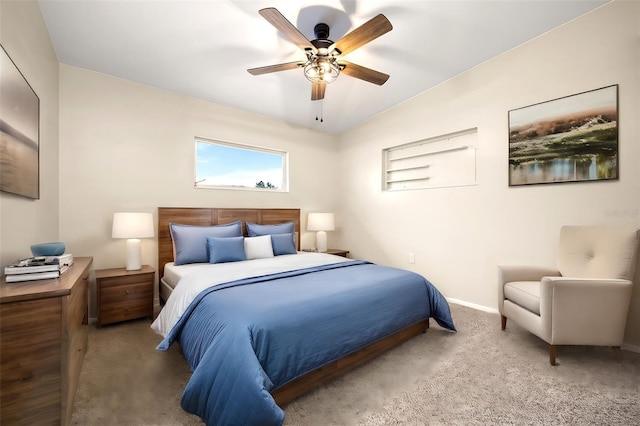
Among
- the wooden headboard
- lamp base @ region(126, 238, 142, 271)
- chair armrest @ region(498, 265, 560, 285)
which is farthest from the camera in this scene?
the wooden headboard

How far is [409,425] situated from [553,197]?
Answer: 2.57 meters

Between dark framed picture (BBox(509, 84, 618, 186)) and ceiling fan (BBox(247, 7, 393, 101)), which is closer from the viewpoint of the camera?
ceiling fan (BBox(247, 7, 393, 101))

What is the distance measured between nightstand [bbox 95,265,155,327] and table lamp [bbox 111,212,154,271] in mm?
127

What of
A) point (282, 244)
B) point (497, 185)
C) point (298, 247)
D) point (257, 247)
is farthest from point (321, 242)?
point (497, 185)

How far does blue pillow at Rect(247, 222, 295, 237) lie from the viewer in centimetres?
380

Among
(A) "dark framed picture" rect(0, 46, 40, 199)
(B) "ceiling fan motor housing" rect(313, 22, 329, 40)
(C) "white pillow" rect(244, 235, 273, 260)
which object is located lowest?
(C) "white pillow" rect(244, 235, 273, 260)

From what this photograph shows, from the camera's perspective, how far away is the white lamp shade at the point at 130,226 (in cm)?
284

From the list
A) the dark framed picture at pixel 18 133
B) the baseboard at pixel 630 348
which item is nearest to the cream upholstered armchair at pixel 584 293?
the baseboard at pixel 630 348

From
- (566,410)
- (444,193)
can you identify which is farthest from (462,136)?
(566,410)

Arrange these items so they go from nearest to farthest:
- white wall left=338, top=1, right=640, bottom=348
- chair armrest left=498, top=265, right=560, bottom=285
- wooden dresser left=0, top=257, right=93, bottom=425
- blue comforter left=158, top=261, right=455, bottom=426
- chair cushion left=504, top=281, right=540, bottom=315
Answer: wooden dresser left=0, top=257, right=93, bottom=425
blue comforter left=158, top=261, right=455, bottom=426
chair cushion left=504, top=281, right=540, bottom=315
white wall left=338, top=1, right=640, bottom=348
chair armrest left=498, top=265, right=560, bottom=285

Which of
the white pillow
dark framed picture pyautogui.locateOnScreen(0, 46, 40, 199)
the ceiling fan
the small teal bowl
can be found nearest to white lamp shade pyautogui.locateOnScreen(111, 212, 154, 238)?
dark framed picture pyautogui.locateOnScreen(0, 46, 40, 199)

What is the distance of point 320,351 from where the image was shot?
5.72 feet

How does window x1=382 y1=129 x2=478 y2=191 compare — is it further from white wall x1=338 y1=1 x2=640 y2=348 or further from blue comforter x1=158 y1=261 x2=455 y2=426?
blue comforter x1=158 y1=261 x2=455 y2=426

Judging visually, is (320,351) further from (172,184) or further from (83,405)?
(172,184)
